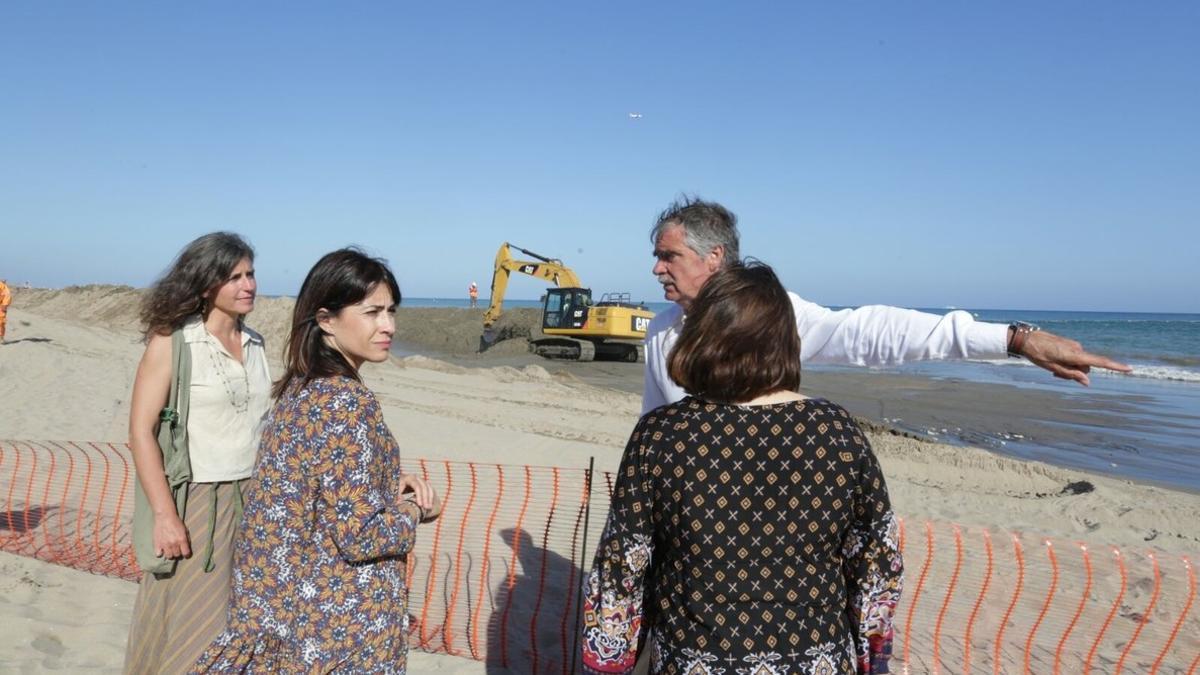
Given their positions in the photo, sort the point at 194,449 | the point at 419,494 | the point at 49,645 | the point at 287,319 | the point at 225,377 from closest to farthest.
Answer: the point at 419,494 < the point at 194,449 < the point at 225,377 < the point at 49,645 < the point at 287,319

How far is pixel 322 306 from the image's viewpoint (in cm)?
221

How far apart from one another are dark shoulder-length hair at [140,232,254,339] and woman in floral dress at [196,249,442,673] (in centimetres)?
79

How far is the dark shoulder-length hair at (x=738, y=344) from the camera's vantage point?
1834 mm

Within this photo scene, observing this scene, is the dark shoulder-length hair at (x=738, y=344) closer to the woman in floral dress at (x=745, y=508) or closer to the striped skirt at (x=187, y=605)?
the woman in floral dress at (x=745, y=508)

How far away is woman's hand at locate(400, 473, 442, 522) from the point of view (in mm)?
2311

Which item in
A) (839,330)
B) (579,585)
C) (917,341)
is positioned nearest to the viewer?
(917,341)

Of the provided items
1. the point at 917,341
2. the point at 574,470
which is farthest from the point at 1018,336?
the point at 574,470

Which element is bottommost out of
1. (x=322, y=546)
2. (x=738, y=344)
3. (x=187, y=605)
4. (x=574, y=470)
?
(x=574, y=470)

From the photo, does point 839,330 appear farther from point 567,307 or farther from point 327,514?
point 567,307

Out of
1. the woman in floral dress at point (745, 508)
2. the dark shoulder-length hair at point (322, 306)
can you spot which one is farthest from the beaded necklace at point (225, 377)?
the woman in floral dress at point (745, 508)

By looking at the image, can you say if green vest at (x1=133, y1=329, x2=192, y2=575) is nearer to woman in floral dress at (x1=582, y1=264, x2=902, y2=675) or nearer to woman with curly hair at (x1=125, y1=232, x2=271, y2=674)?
woman with curly hair at (x1=125, y1=232, x2=271, y2=674)

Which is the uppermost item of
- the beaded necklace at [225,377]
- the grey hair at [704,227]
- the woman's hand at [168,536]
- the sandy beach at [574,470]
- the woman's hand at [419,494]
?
the grey hair at [704,227]

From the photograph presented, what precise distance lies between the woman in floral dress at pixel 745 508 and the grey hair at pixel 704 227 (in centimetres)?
85

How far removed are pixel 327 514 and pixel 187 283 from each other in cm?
118
